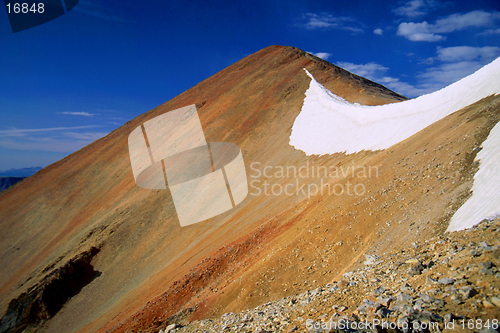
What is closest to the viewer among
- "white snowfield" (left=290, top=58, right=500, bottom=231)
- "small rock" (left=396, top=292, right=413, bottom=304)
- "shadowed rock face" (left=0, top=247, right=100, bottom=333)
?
"small rock" (left=396, top=292, right=413, bottom=304)

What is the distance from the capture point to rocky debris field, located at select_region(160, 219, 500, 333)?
345 cm

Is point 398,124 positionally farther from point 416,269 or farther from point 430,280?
point 430,280

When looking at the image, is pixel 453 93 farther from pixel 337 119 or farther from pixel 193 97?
pixel 193 97

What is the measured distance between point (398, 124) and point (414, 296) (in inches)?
547

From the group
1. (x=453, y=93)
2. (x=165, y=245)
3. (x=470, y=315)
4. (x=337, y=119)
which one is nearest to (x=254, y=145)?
(x=337, y=119)

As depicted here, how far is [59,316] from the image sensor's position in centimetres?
1695

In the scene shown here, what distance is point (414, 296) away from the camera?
13.5 feet

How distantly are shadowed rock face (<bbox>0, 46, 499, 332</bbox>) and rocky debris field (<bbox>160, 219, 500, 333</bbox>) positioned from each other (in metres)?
1.47

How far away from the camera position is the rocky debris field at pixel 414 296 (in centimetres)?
345

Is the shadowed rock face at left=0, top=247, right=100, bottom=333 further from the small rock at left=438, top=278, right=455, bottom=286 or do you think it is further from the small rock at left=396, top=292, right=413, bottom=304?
the small rock at left=438, top=278, right=455, bottom=286

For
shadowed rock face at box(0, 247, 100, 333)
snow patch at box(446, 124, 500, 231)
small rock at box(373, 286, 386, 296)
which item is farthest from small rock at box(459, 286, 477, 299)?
shadowed rock face at box(0, 247, 100, 333)

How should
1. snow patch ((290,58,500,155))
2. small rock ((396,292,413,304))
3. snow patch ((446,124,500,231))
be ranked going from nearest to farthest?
1. small rock ((396,292,413,304))
2. snow patch ((446,124,500,231))
3. snow patch ((290,58,500,155))

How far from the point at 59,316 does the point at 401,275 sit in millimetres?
20872

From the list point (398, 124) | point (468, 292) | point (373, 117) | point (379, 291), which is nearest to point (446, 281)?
point (468, 292)
